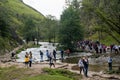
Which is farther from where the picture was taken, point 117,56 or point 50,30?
point 50,30

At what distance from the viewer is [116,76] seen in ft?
113

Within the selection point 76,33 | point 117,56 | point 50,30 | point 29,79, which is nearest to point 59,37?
point 76,33

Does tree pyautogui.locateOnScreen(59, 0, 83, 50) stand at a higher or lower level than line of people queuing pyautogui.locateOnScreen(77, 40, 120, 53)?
higher

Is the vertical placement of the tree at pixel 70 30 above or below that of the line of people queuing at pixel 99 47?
above

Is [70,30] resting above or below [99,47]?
above

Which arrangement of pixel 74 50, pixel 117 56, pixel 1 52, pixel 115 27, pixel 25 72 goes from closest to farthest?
pixel 25 72
pixel 115 27
pixel 117 56
pixel 1 52
pixel 74 50

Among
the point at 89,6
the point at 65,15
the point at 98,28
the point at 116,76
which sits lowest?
the point at 116,76

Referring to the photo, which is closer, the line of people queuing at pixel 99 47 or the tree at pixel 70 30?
the line of people queuing at pixel 99 47

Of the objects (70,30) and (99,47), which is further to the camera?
(70,30)

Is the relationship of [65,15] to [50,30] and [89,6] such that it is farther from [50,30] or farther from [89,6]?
[50,30]

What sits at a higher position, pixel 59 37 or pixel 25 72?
pixel 59 37

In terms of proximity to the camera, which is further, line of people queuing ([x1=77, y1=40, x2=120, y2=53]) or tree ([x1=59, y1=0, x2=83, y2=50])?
tree ([x1=59, y1=0, x2=83, y2=50])

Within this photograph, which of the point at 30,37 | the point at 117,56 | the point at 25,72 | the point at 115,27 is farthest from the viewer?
the point at 30,37

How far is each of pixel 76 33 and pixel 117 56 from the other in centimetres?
2744
